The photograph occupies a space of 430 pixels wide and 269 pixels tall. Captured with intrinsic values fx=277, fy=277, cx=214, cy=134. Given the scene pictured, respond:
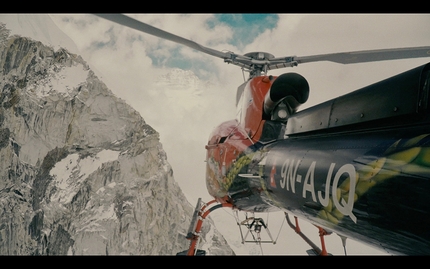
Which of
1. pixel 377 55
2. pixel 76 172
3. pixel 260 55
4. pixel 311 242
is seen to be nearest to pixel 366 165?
pixel 377 55

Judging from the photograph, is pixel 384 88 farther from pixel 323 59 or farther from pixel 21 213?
A: pixel 21 213

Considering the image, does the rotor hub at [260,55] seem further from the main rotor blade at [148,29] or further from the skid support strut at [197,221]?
the skid support strut at [197,221]

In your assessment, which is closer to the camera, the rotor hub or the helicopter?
the helicopter

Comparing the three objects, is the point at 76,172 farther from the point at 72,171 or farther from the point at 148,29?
the point at 148,29

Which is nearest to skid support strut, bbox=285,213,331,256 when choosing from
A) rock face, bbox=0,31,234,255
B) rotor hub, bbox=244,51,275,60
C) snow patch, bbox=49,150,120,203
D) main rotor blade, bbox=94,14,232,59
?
rotor hub, bbox=244,51,275,60

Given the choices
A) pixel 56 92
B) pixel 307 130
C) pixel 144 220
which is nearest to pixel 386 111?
pixel 307 130

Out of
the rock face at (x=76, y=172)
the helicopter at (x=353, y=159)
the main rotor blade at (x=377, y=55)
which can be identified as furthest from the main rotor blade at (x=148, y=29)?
the rock face at (x=76, y=172)

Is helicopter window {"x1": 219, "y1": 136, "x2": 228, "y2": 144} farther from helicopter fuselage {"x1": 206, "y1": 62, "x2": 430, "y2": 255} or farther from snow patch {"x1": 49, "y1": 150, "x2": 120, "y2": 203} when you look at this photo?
snow patch {"x1": 49, "y1": 150, "x2": 120, "y2": 203}
